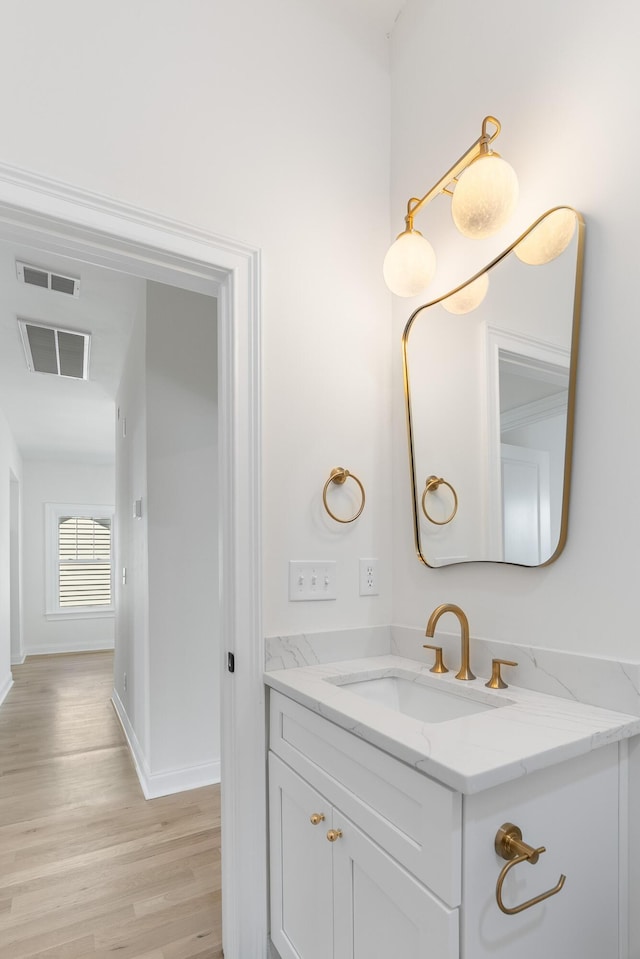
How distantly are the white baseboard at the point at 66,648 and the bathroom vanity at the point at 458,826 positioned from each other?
6.88 m

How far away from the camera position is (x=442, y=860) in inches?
34.3

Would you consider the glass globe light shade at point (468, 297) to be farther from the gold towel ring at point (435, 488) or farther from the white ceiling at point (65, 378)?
the white ceiling at point (65, 378)

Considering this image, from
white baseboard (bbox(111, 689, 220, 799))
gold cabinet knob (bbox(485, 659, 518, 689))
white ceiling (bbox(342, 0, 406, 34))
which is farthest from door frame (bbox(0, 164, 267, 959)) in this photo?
white baseboard (bbox(111, 689, 220, 799))

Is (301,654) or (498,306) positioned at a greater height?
(498,306)

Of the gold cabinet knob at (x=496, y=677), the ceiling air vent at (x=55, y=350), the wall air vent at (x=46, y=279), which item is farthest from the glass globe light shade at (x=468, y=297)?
the ceiling air vent at (x=55, y=350)

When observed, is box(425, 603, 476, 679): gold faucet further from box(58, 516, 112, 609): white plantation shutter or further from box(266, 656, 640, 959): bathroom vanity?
box(58, 516, 112, 609): white plantation shutter

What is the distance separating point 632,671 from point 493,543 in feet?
1.48

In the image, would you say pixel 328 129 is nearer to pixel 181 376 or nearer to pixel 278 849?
pixel 181 376

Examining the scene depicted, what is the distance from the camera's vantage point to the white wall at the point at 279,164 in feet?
4.54

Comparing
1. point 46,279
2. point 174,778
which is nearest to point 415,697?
point 174,778

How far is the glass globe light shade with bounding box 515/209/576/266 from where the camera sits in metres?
1.28

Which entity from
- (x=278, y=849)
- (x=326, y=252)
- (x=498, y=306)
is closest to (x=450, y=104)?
(x=326, y=252)

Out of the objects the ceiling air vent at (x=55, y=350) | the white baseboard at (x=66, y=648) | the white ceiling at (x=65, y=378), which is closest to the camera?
the white ceiling at (x=65, y=378)

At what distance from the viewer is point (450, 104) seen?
1.69 meters
